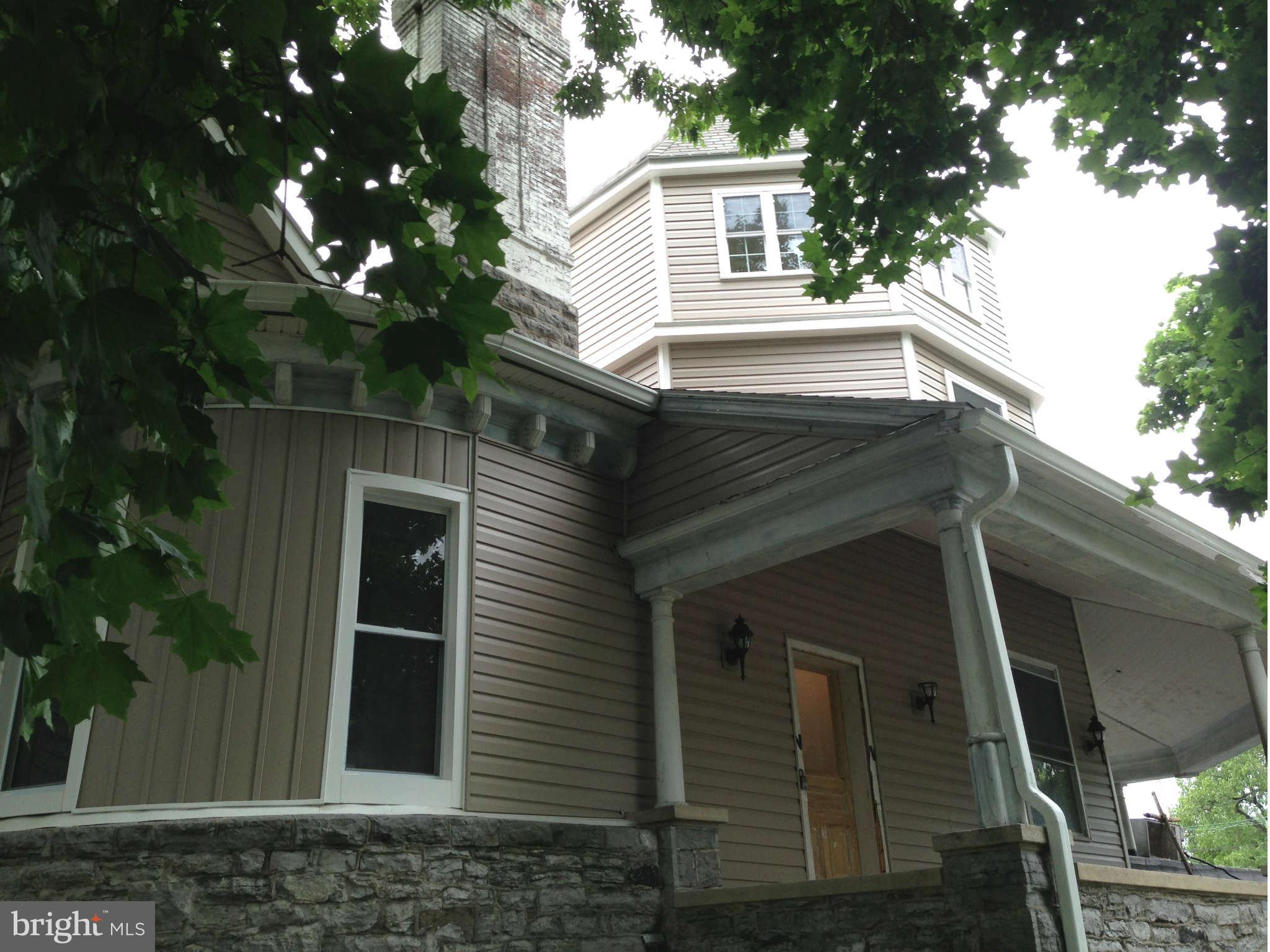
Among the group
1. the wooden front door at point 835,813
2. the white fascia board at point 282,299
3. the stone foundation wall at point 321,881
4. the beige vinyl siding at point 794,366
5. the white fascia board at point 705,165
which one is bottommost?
the stone foundation wall at point 321,881

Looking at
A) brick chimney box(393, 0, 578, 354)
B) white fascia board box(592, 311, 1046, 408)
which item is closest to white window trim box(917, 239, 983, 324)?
white fascia board box(592, 311, 1046, 408)

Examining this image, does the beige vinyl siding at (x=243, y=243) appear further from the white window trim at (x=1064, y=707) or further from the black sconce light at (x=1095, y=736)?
the black sconce light at (x=1095, y=736)

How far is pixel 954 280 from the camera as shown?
1391 centimetres

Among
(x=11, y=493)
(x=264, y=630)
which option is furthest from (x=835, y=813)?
(x=11, y=493)

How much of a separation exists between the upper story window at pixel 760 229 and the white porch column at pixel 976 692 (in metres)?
6.75

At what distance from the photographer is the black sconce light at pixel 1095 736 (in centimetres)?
1023

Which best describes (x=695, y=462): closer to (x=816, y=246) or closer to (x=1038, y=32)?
(x=816, y=246)

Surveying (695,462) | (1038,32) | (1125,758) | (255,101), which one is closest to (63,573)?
(255,101)

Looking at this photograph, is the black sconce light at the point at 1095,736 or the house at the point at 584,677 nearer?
the house at the point at 584,677

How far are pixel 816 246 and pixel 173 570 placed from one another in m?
3.18

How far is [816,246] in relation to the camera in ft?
15.9

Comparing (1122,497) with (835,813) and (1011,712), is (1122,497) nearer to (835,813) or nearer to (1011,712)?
(1011,712)

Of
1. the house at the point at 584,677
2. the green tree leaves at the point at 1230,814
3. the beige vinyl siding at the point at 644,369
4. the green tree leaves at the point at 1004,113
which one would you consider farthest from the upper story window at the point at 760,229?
the green tree leaves at the point at 1230,814

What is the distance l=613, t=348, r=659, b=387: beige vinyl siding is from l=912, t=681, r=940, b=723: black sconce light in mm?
4680
